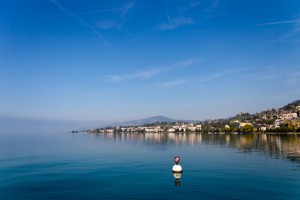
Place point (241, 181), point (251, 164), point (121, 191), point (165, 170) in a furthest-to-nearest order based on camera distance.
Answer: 1. point (251, 164)
2. point (165, 170)
3. point (241, 181)
4. point (121, 191)

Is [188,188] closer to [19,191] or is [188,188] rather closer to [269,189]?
[269,189]

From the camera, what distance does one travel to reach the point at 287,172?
45.9 meters

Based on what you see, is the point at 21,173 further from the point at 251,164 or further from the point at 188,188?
the point at 251,164

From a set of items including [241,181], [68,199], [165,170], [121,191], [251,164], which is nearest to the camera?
[68,199]

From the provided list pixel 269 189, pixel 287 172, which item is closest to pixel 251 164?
pixel 287 172

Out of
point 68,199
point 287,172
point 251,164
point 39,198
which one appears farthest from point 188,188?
point 251,164

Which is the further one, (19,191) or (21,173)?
(21,173)

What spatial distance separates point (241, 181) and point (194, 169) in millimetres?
12659

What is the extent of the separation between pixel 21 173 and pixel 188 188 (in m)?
30.8

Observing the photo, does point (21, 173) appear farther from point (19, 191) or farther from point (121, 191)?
point (121, 191)

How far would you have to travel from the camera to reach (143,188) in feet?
117

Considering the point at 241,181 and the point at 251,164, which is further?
the point at 251,164

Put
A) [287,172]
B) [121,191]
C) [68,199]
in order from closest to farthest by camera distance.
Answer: [68,199], [121,191], [287,172]

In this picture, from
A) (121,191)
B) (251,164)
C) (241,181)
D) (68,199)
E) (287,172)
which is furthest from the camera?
(251,164)
